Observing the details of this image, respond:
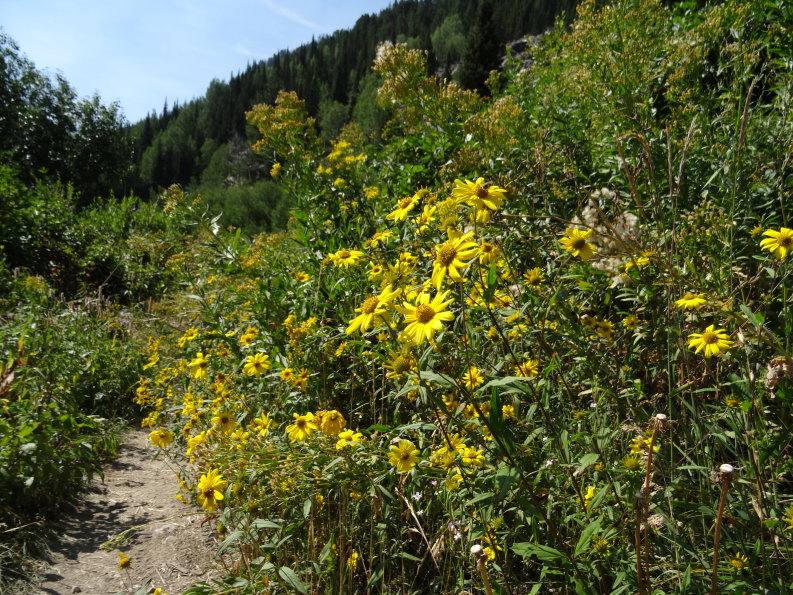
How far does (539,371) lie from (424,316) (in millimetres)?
720

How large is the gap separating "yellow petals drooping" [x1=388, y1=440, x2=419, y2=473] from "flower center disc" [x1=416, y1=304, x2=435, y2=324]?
48 centimetres

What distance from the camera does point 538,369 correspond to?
5.52ft

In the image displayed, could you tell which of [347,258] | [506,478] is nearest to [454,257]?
[506,478]

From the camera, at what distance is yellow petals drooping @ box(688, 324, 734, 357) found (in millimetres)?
1255

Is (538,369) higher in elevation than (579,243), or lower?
lower

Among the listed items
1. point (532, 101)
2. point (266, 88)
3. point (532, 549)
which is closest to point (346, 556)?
point (532, 549)

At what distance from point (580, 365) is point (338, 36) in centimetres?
9014

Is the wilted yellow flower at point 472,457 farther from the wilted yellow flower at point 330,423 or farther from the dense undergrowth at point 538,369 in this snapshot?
the wilted yellow flower at point 330,423

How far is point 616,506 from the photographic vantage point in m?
1.30

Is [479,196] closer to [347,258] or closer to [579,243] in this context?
[579,243]

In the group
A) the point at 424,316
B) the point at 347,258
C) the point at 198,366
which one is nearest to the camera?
the point at 424,316

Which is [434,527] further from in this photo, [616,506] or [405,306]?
[405,306]

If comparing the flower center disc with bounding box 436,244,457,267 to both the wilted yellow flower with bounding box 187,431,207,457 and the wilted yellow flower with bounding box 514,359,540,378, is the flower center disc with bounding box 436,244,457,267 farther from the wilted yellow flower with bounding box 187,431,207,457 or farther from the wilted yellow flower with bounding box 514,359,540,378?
the wilted yellow flower with bounding box 187,431,207,457

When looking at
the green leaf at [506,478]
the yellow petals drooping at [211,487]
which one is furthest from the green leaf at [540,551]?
the yellow petals drooping at [211,487]
